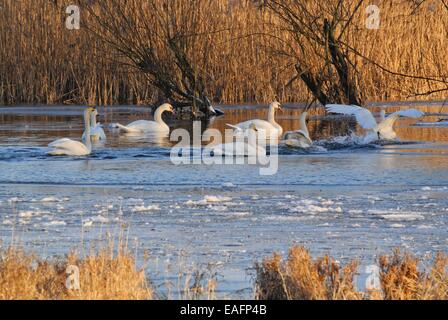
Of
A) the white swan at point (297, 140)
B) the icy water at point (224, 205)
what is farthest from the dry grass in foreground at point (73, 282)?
the white swan at point (297, 140)

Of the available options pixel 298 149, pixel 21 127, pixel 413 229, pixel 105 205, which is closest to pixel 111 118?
pixel 21 127

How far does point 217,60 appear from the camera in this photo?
22141 millimetres

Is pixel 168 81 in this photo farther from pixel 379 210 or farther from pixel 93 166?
pixel 379 210

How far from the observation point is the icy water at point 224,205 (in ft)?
21.7

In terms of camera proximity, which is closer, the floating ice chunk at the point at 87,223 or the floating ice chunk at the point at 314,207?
the floating ice chunk at the point at 87,223

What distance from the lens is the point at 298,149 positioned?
1299 centimetres

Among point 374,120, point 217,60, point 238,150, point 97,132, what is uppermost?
point 217,60

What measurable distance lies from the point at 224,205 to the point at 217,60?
1375cm

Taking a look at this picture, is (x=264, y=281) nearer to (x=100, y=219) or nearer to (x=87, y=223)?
(x=87, y=223)

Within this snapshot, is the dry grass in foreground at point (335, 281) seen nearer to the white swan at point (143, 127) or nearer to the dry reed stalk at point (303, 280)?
the dry reed stalk at point (303, 280)

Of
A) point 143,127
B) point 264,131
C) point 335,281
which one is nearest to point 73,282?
point 335,281

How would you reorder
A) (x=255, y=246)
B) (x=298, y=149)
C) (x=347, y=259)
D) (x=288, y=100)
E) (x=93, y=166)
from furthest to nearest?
(x=288, y=100)
(x=298, y=149)
(x=93, y=166)
(x=255, y=246)
(x=347, y=259)

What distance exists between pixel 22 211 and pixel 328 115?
1280 centimetres

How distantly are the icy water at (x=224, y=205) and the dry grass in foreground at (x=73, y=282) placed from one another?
349 millimetres
